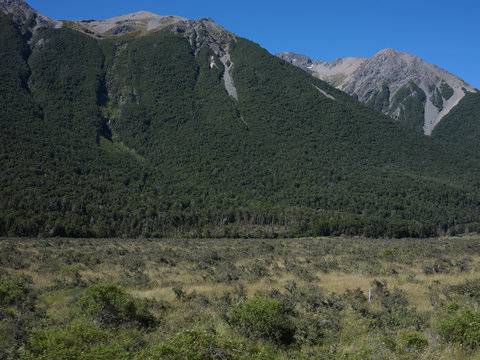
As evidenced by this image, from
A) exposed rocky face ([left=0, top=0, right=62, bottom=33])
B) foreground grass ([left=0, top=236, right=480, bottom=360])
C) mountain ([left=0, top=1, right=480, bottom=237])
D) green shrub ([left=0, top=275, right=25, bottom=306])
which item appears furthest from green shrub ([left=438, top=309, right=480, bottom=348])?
exposed rocky face ([left=0, top=0, right=62, bottom=33])

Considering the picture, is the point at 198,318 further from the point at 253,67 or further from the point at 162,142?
the point at 253,67

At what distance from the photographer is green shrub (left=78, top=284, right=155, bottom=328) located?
9422 mm

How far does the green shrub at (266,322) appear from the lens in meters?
8.48

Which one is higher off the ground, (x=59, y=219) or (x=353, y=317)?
(x=353, y=317)

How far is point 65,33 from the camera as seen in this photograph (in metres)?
168

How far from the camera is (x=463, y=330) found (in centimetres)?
756

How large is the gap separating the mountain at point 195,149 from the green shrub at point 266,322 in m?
63.4

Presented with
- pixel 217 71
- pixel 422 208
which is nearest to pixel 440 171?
pixel 422 208

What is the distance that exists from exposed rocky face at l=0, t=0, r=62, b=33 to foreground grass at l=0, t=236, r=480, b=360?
211726 mm

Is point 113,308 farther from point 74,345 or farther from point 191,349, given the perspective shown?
point 191,349

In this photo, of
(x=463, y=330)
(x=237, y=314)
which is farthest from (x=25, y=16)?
(x=463, y=330)

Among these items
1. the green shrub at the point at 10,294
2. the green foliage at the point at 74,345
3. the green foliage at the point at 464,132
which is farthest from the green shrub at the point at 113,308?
the green foliage at the point at 464,132

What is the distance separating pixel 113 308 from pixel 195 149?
112687 millimetres

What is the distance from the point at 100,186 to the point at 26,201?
21360 millimetres
